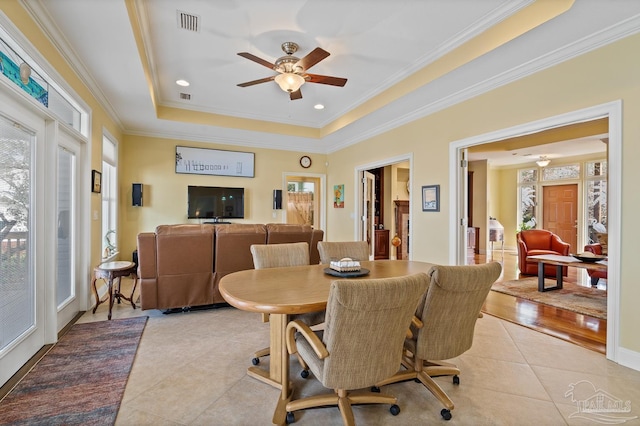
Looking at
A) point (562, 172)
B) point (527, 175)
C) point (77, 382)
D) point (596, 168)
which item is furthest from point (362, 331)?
point (527, 175)

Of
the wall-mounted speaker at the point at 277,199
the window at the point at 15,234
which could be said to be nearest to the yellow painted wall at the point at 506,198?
the wall-mounted speaker at the point at 277,199

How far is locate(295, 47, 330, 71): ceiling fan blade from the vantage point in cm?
271

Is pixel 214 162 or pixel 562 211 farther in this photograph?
pixel 562 211

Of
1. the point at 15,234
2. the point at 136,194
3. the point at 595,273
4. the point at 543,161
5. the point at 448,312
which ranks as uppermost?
the point at 543,161

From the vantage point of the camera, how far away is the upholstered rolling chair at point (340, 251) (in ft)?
9.18

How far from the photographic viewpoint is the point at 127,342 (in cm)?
264

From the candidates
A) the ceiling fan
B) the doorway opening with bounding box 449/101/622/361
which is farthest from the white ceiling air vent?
the doorway opening with bounding box 449/101/622/361

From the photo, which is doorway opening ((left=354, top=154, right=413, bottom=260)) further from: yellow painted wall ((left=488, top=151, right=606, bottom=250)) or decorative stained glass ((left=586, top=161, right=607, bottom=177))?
decorative stained glass ((left=586, top=161, right=607, bottom=177))

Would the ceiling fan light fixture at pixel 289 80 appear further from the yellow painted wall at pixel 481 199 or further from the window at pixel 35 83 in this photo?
the yellow painted wall at pixel 481 199

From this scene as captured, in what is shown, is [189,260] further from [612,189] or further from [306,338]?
[612,189]

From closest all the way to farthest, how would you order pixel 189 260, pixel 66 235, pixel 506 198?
pixel 66 235, pixel 189 260, pixel 506 198

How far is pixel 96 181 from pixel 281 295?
3.29 meters

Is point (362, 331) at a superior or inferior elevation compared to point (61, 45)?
inferior

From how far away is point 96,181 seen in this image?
3.66m
